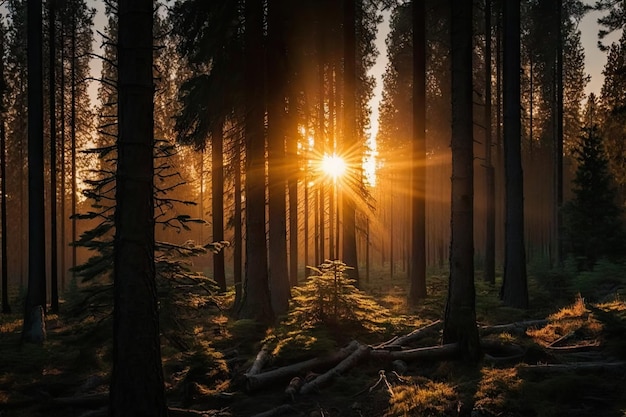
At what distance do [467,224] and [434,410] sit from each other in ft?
11.2

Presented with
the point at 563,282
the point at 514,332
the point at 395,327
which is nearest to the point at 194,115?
the point at 395,327

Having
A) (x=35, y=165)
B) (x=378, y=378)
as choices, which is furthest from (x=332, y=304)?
(x=35, y=165)

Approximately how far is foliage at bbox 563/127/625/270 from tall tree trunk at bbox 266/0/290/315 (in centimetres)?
1609

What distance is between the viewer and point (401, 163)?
3288 cm

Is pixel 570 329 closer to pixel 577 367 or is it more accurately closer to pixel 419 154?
pixel 577 367

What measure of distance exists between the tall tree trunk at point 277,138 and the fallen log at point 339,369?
17.3 ft

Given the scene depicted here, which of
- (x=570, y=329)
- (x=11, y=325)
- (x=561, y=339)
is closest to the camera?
(x=561, y=339)

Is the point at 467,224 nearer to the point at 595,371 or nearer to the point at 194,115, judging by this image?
the point at 595,371

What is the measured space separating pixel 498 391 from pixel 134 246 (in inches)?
187

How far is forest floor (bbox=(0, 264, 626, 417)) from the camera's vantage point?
575cm

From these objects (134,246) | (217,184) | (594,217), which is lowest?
(134,246)

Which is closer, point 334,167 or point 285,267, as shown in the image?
point 285,267

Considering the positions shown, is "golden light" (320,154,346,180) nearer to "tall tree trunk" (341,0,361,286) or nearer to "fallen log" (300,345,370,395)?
"tall tree trunk" (341,0,361,286)

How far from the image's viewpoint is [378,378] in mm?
7520
